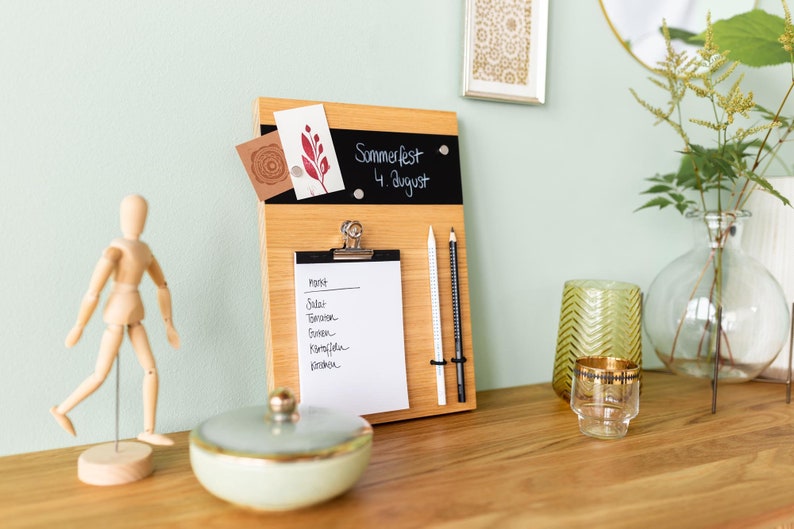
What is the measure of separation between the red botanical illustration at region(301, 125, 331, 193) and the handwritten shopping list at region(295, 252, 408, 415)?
11 centimetres

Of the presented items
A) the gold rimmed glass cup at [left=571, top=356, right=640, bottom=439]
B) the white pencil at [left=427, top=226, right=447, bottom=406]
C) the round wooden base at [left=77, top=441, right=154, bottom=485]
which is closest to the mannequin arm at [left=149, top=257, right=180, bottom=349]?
the round wooden base at [left=77, top=441, right=154, bottom=485]

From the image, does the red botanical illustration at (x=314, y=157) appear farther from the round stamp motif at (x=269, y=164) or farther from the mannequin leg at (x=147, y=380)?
the mannequin leg at (x=147, y=380)

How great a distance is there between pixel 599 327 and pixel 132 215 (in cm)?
69

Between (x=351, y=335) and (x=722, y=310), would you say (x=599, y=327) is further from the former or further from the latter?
(x=351, y=335)

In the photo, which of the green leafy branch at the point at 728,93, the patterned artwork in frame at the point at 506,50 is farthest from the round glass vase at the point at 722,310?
the patterned artwork in frame at the point at 506,50

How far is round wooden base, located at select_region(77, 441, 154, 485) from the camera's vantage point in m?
0.68

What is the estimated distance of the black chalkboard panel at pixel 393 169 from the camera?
35.5 inches

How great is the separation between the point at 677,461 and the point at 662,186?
53 cm

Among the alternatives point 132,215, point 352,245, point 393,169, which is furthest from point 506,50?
point 132,215

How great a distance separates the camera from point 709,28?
0.95 meters

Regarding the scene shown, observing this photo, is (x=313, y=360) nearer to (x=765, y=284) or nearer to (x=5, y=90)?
(x=5, y=90)

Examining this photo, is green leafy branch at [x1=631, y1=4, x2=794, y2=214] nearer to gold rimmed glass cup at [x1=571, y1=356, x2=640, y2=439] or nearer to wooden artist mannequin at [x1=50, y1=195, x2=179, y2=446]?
gold rimmed glass cup at [x1=571, y1=356, x2=640, y2=439]

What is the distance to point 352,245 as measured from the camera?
2.90ft

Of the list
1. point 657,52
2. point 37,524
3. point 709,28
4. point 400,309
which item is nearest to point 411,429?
point 400,309
